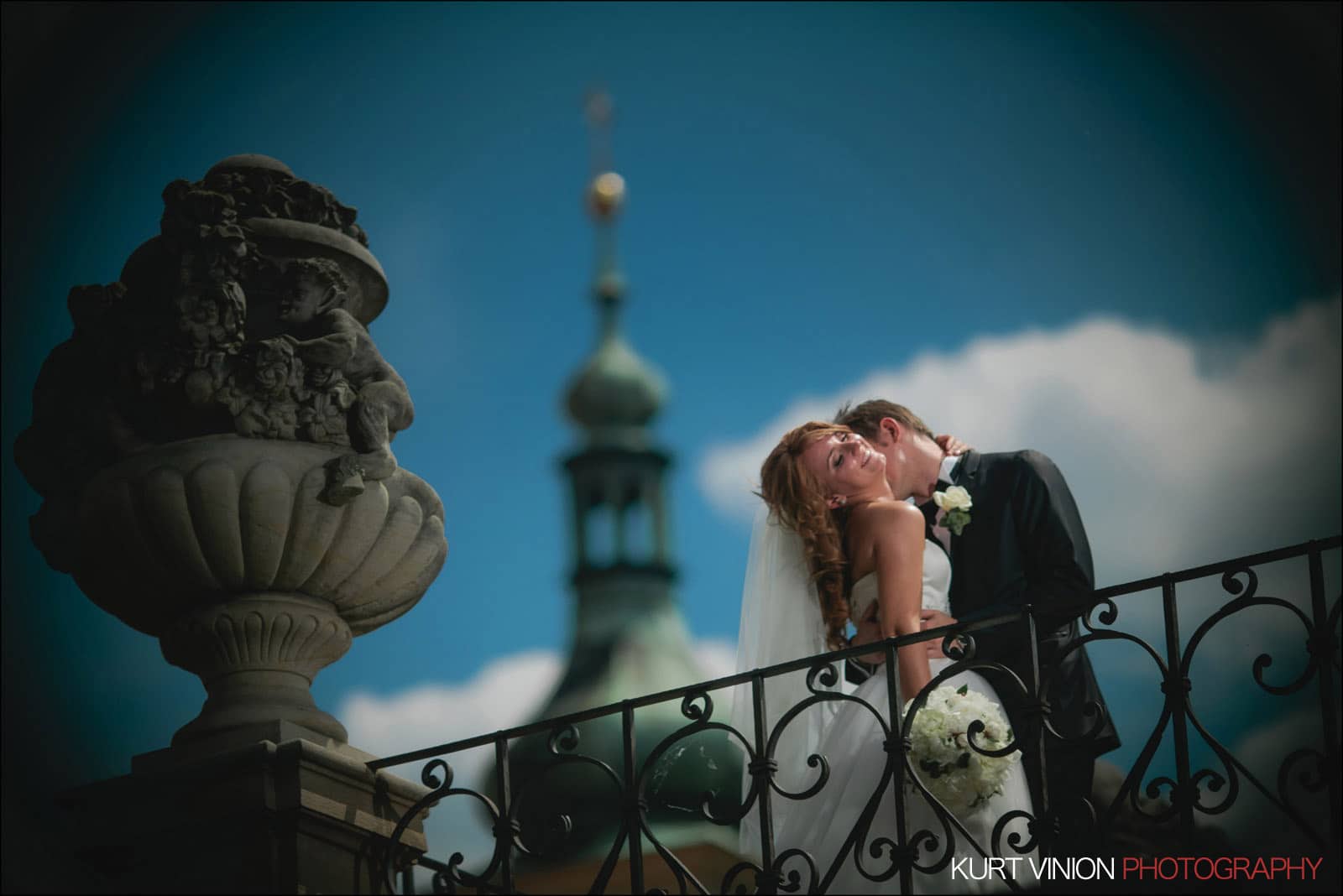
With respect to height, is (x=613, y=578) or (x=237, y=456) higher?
(x=613, y=578)

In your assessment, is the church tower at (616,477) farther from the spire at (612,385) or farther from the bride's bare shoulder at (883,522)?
the bride's bare shoulder at (883,522)

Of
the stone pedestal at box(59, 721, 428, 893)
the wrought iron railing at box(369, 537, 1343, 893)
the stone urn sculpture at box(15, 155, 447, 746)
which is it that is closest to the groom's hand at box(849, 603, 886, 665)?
the wrought iron railing at box(369, 537, 1343, 893)

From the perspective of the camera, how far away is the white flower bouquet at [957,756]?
5.00 meters

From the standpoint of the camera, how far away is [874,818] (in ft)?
16.8

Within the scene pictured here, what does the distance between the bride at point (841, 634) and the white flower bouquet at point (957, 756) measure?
3.5 inches

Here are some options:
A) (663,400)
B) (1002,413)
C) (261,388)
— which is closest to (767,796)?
(261,388)

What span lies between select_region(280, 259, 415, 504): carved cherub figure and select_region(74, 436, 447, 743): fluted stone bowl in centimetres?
8

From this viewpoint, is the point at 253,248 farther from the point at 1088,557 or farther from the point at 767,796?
the point at 1088,557

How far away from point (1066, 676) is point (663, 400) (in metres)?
30.2

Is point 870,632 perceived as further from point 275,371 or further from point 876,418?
point 275,371

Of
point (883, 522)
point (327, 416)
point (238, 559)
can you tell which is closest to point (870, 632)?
point (883, 522)

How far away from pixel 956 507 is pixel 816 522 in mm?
466

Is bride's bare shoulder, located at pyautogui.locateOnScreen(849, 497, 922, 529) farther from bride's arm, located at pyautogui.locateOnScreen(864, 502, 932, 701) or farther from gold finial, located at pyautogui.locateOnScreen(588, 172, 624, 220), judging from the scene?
gold finial, located at pyautogui.locateOnScreen(588, 172, 624, 220)

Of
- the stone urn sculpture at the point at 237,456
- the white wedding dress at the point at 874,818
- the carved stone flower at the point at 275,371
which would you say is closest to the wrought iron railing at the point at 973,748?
the white wedding dress at the point at 874,818
